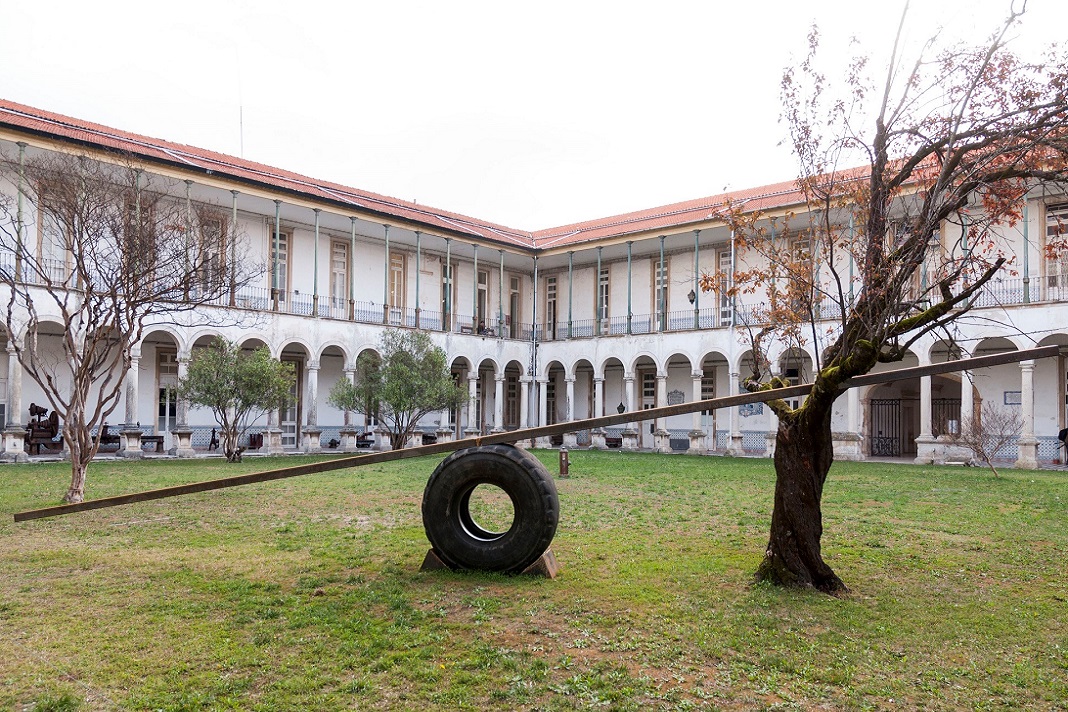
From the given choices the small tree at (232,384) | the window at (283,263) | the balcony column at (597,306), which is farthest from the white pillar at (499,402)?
the small tree at (232,384)

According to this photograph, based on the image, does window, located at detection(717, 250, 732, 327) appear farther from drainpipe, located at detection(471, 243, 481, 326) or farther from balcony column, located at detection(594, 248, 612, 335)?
drainpipe, located at detection(471, 243, 481, 326)

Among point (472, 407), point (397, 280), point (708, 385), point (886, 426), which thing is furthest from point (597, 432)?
point (886, 426)

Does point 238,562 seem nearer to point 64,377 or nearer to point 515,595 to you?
point 515,595

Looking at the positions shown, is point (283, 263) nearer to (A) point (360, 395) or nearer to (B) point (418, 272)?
(B) point (418, 272)

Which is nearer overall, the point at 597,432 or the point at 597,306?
the point at 597,432

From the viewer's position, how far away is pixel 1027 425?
20.5 metres

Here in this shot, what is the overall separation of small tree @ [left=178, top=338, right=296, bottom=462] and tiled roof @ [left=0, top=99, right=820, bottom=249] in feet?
17.0

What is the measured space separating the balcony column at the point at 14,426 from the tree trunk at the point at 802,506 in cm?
1804

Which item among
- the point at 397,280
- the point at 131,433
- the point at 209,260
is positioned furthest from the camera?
the point at 397,280

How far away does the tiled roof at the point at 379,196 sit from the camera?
64.6ft

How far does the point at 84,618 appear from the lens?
4879 mm

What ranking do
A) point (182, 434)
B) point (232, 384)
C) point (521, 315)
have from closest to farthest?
point (232, 384) < point (182, 434) < point (521, 315)

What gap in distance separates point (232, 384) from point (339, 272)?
9.68 metres

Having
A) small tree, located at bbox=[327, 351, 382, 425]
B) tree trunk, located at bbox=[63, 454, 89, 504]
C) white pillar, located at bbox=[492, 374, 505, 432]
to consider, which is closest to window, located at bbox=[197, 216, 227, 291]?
tree trunk, located at bbox=[63, 454, 89, 504]
